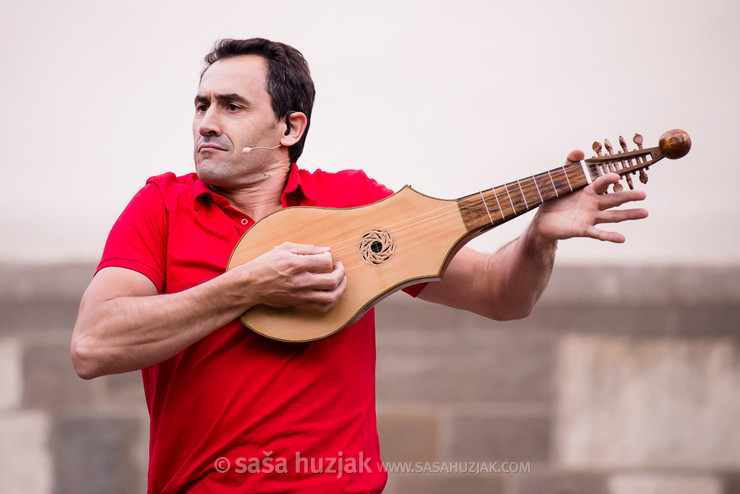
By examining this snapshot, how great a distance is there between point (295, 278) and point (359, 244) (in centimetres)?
19

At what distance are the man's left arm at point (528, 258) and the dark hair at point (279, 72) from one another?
1.81ft

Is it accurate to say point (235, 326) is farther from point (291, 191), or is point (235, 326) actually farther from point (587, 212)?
point (587, 212)

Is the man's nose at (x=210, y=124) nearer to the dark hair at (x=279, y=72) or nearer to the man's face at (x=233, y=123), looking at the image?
the man's face at (x=233, y=123)

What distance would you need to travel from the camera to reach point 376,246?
1798mm

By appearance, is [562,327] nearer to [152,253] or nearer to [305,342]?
[305,342]

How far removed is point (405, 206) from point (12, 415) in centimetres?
187

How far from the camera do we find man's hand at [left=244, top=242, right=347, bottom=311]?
Answer: 1.68m

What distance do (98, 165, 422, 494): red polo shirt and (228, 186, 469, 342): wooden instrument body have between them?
0.07m

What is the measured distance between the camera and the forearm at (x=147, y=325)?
5.46 ft

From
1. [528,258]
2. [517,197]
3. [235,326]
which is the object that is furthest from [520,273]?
[235,326]

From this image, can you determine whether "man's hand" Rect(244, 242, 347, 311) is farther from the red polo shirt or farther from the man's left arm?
the man's left arm

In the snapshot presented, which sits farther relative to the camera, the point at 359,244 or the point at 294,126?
the point at 294,126

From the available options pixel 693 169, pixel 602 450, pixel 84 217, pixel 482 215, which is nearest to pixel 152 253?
pixel 482 215

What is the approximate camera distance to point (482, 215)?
5.91 ft
